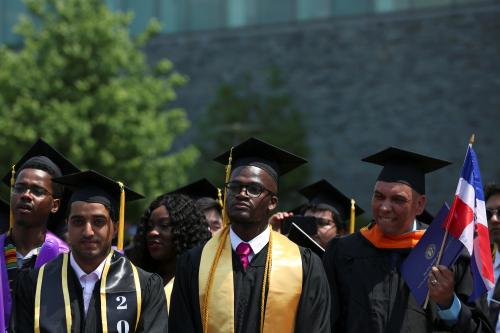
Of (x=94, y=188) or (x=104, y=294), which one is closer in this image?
(x=104, y=294)

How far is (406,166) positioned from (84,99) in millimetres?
10961

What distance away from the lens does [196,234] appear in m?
6.30

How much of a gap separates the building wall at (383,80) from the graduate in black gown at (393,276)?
16085 millimetres

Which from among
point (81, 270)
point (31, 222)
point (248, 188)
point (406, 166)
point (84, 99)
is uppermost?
point (84, 99)

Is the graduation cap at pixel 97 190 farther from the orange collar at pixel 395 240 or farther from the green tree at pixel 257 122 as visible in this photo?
the green tree at pixel 257 122

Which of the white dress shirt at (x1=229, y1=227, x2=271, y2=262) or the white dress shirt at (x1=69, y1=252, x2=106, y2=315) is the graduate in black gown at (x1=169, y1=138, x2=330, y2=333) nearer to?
the white dress shirt at (x1=229, y1=227, x2=271, y2=262)

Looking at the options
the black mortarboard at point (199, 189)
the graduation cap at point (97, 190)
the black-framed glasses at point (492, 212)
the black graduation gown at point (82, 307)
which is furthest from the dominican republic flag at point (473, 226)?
the black mortarboard at point (199, 189)

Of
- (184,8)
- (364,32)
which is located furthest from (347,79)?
(184,8)

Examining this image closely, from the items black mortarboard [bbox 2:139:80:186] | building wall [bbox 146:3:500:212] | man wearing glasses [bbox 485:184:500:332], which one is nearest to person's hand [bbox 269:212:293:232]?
man wearing glasses [bbox 485:184:500:332]

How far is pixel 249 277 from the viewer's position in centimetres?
489

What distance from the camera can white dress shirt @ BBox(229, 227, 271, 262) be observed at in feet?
16.3

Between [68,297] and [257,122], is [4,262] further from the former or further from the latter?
[257,122]

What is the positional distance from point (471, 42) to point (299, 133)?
182 inches

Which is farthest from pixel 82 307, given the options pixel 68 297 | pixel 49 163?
pixel 49 163
